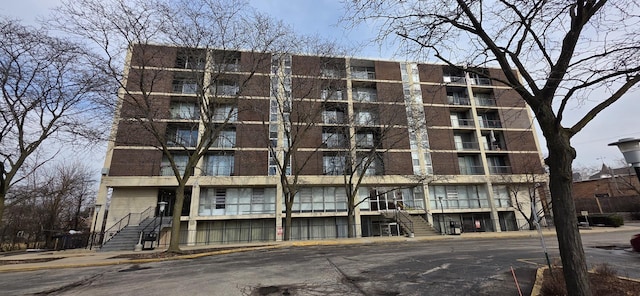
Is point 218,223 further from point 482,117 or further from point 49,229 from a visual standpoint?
point 482,117

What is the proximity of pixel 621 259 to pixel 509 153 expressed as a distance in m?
24.3

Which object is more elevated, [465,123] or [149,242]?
[465,123]

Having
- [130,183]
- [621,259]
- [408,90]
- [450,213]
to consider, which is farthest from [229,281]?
[408,90]

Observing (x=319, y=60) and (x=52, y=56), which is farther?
(x=319, y=60)

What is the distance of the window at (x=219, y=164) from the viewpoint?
26750 millimetres

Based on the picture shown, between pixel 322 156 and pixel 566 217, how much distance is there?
78.2ft

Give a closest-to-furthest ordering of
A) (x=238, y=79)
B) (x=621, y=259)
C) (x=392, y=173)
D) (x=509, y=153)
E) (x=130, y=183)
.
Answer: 1. (x=621, y=259)
2. (x=238, y=79)
3. (x=130, y=183)
4. (x=392, y=173)
5. (x=509, y=153)

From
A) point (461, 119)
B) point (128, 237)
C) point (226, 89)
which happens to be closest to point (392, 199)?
point (461, 119)

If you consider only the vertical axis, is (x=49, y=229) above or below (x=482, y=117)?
below

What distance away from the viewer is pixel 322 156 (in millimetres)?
28156

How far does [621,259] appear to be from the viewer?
9633 millimetres

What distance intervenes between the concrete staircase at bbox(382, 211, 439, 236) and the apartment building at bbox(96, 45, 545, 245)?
274 mm

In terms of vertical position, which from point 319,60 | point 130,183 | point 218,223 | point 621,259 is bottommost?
point 621,259

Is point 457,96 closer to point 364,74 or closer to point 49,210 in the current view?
point 364,74
